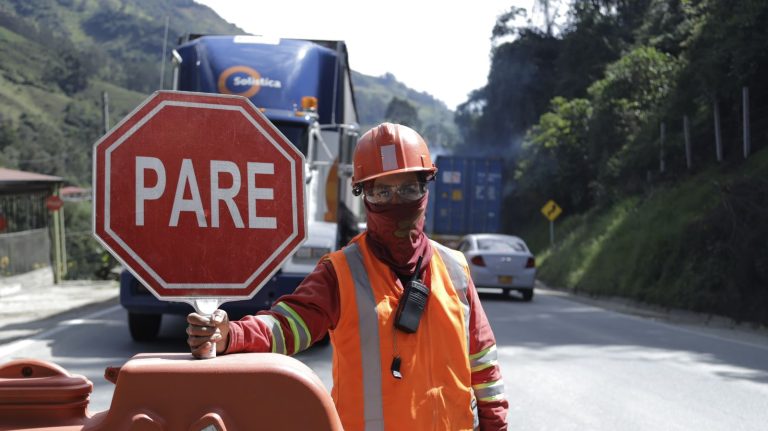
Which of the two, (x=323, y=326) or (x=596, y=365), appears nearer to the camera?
(x=323, y=326)

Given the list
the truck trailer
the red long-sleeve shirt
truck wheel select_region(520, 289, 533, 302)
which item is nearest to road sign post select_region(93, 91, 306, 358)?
the red long-sleeve shirt

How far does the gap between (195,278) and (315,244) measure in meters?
8.64

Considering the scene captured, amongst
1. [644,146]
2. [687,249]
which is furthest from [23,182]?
[644,146]

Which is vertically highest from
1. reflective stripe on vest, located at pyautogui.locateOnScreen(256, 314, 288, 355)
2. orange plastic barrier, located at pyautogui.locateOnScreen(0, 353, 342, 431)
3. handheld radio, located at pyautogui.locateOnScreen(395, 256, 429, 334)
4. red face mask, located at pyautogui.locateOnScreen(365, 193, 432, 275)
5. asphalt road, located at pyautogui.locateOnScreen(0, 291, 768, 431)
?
red face mask, located at pyautogui.locateOnScreen(365, 193, 432, 275)

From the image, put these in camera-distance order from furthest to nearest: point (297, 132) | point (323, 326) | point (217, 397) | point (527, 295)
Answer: point (527, 295)
point (297, 132)
point (323, 326)
point (217, 397)

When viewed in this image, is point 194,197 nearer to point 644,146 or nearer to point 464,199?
point 644,146

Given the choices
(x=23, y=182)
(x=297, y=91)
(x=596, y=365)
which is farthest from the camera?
(x=23, y=182)

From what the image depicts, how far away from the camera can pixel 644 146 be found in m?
34.4

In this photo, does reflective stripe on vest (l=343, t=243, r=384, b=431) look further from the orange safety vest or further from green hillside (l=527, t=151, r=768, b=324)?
green hillside (l=527, t=151, r=768, b=324)

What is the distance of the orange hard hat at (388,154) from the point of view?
3092mm

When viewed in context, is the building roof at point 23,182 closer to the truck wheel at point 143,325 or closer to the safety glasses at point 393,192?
the truck wheel at point 143,325

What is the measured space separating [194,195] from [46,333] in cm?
1095

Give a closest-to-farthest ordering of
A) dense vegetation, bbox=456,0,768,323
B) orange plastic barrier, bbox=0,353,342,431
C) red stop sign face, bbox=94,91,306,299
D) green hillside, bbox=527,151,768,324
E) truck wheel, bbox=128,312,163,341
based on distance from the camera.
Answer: orange plastic barrier, bbox=0,353,342,431 < red stop sign face, bbox=94,91,306,299 < truck wheel, bbox=128,312,163,341 < green hillside, bbox=527,151,768,324 < dense vegetation, bbox=456,0,768,323

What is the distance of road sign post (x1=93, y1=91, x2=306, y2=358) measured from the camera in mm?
2600
